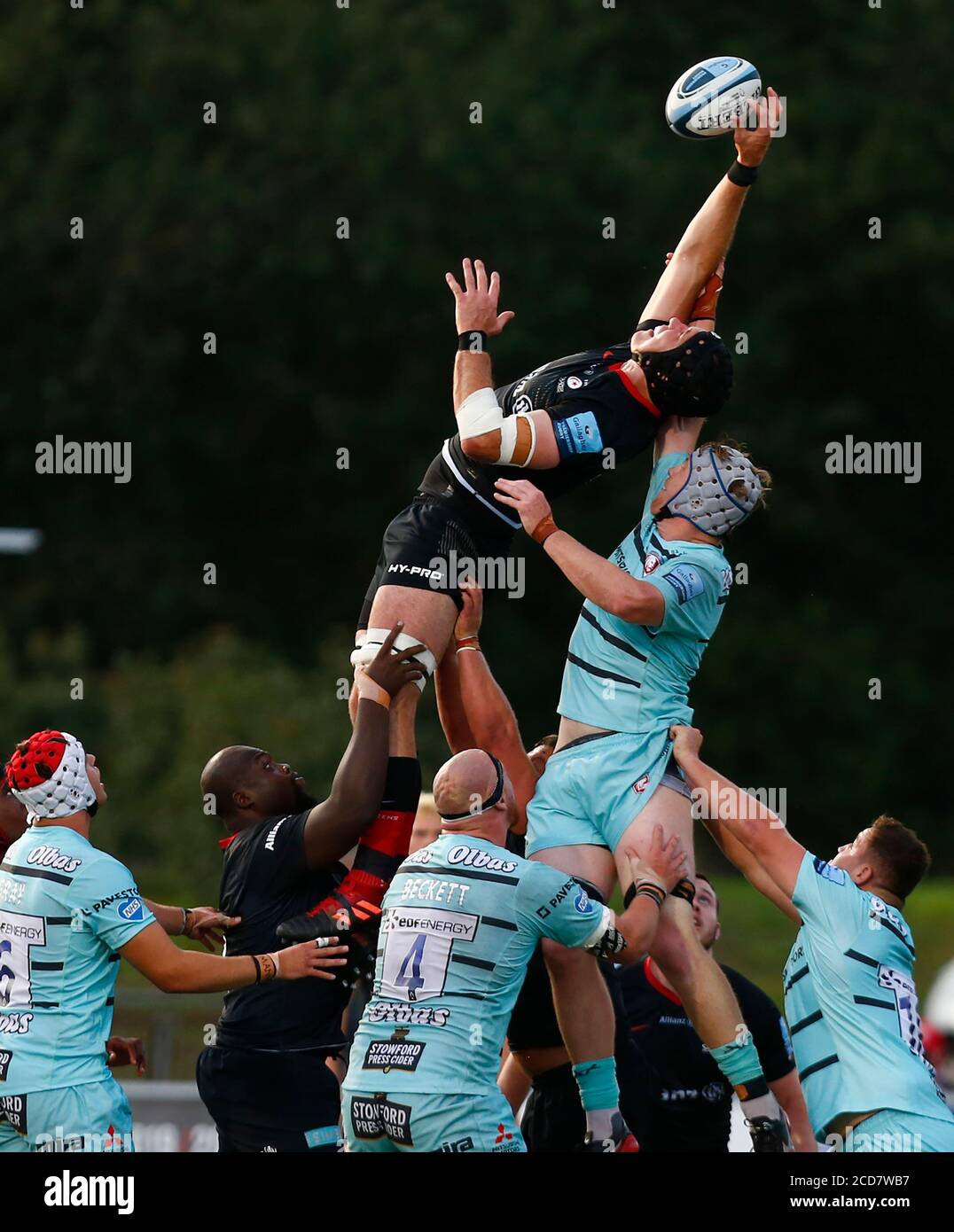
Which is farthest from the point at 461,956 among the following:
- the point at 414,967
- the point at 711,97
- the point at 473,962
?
the point at 711,97

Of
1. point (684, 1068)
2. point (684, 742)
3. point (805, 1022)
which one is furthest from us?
point (684, 1068)

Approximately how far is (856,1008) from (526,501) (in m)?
2.48

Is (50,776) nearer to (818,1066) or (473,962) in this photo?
(473,962)

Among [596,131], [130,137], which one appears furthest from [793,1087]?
[130,137]

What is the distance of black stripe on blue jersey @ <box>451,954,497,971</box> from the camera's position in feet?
25.3

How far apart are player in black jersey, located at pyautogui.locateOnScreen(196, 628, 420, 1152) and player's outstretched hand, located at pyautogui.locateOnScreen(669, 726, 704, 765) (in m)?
1.18

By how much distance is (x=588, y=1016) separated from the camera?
8391mm

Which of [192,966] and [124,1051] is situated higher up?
[192,966]

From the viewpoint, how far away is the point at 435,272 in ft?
99.1

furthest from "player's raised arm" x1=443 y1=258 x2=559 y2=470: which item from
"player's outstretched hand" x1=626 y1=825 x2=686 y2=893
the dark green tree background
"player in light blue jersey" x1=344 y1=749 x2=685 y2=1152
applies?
the dark green tree background

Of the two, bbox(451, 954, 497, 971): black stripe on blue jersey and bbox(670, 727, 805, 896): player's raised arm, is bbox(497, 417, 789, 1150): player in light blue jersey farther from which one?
bbox(451, 954, 497, 971): black stripe on blue jersey
